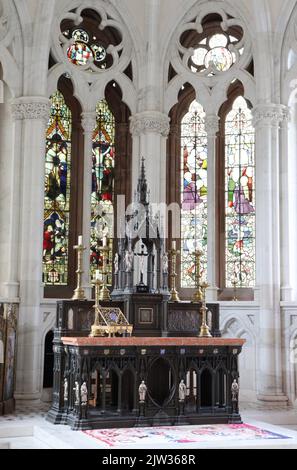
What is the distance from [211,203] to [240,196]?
114 centimetres

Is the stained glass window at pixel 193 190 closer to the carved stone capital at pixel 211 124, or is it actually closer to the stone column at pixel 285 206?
the carved stone capital at pixel 211 124

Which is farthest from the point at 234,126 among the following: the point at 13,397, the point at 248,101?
the point at 13,397

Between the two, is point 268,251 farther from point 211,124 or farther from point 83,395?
point 83,395

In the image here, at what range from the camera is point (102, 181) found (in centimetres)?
1917

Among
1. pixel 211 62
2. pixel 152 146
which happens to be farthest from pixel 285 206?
pixel 211 62

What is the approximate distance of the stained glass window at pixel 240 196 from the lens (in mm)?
18531

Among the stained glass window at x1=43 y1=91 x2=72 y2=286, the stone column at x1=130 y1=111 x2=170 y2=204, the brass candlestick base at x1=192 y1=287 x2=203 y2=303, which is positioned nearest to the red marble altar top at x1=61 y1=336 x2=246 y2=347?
the brass candlestick base at x1=192 y1=287 x2=203 y2=303

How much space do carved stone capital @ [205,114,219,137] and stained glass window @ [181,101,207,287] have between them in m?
0.98

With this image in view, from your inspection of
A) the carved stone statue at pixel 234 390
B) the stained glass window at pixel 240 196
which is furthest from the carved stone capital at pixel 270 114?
the carved stone statue at pixel 234 390

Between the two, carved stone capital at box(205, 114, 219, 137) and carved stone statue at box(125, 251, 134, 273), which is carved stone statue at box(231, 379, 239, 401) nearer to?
carved stone statue at box(125, 251, 134, 273)

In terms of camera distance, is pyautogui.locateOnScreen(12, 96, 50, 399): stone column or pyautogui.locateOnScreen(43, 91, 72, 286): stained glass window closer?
pyautogui.locateOnScreen(12, 96, 50, 399): stone column

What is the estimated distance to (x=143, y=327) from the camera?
13734mm

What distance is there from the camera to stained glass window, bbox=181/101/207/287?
1883cm

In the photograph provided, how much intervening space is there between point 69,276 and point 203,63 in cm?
636
